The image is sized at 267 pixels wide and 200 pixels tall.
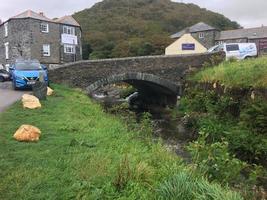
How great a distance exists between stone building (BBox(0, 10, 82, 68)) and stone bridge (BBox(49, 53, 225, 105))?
24658mm

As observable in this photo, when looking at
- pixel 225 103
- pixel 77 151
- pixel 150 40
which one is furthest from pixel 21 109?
pixel 150 40

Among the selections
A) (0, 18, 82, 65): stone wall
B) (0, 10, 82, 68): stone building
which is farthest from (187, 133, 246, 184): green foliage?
(0, 10, 82, 68): stone building

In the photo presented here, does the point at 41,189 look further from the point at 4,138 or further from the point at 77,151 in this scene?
the point at 4,138

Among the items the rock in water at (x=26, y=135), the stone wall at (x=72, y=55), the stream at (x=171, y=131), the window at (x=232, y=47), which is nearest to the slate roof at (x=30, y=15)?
the stone wall at (x=72, y=55)

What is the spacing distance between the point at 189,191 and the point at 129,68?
21.6 meters

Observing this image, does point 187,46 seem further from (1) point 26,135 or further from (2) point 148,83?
(1) point 26,135

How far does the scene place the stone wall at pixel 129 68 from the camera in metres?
26.2

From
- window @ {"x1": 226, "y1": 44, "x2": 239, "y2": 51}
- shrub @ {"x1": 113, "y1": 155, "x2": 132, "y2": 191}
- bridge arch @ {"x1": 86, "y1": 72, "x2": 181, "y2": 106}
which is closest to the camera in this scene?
shrub @ {"x1": 113, "y1": 155, "x2": 132, "y2": 191}

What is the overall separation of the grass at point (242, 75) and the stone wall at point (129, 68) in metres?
3.29

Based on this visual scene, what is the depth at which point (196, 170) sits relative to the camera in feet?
26.2

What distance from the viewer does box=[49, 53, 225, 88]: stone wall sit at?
26234 millimetres

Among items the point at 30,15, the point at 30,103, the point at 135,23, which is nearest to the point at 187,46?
the point at 30,15

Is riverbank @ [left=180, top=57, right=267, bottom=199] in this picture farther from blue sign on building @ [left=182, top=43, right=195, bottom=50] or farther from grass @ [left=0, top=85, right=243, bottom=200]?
blue sign on building @ [left=182, top=43, right=195, bottom=50]

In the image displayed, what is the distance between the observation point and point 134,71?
92.0 ft
